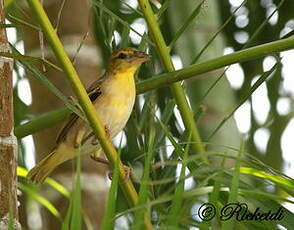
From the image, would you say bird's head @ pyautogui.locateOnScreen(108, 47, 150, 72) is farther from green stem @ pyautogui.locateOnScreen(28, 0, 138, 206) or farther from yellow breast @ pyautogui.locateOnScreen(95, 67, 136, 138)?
green stem @ pyautogui.locateOnScreen(28, 0, 138, 206)

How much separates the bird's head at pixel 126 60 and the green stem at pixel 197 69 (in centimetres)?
109

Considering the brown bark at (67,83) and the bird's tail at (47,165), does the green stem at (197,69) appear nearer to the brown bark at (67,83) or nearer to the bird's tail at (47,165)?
the bird's tail at (47,165)

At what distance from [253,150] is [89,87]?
1081mm

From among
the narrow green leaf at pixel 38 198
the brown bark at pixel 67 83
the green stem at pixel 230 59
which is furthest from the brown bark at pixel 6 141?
the brown bark at pixel 67 83

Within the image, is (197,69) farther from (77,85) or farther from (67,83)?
(67,83)

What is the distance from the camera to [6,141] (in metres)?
2.45

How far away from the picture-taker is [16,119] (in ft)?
14.8

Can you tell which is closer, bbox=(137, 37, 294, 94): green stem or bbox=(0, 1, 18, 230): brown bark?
bbox=(0, 1, 18, 230): brown bark

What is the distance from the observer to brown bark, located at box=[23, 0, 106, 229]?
412cm

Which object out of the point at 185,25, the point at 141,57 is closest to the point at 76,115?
the point at 141,57

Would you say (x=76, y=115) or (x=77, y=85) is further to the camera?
(x=76, y=115)

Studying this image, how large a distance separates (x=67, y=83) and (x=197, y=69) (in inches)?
69.7

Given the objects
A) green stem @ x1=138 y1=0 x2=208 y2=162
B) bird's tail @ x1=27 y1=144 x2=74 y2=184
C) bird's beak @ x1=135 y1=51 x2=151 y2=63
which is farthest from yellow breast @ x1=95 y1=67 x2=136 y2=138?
green stem @ x1=138 y1=0 x2=208 y2=162

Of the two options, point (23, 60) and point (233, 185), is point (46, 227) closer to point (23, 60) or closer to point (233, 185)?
point (23, 60)
